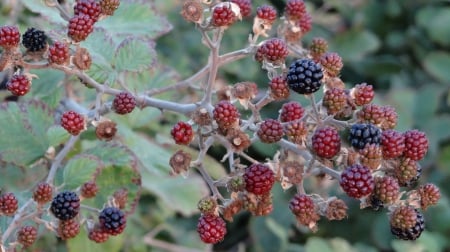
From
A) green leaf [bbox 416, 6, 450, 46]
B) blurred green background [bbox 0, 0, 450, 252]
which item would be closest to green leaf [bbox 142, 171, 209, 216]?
blurred green background [bbox 0, 0, 450, 252]

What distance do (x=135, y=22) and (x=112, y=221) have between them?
0.63 meters

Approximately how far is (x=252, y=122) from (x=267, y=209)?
154mm

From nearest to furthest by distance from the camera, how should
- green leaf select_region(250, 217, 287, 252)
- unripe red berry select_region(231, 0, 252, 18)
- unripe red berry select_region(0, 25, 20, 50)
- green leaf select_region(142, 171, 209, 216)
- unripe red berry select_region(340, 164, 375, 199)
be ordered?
unripe red berry select_region(340, 164, 375, 199) < unripe red berry select_region(0, 25, 20, 50) < unripe red berry select_region(231, 0, 252, 18) < green leaf select_region(142, 171, 209, 216) < green leaf select_region(250, 217, 287, 252)

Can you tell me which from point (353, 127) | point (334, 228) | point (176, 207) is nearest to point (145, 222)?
point (176, 207)

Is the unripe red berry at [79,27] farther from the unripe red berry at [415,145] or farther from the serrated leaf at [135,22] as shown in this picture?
the unripe red berry at [415,145]

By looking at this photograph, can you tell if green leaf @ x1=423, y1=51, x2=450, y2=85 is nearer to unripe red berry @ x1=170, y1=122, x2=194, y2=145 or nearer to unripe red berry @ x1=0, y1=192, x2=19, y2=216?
unripe red berry @ x1=170, y1=122, x2=194, y2=145

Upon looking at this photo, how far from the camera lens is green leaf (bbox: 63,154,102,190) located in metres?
1.50

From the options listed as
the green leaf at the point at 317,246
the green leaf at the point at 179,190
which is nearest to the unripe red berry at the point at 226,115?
the green leaf at the point at 179,190

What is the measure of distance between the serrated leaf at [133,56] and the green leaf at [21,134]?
206 millimetres

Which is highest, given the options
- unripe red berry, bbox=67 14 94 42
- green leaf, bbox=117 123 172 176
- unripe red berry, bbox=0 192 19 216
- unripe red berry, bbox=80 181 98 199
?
unripe red berry, bbox=67 14 94 42

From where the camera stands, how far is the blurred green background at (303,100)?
196 cm

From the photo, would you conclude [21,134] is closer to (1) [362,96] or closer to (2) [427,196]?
(1) [362,96]

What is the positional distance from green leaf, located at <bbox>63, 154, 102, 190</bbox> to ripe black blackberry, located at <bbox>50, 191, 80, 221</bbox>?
0.55 ft

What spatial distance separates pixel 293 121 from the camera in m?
1.30
